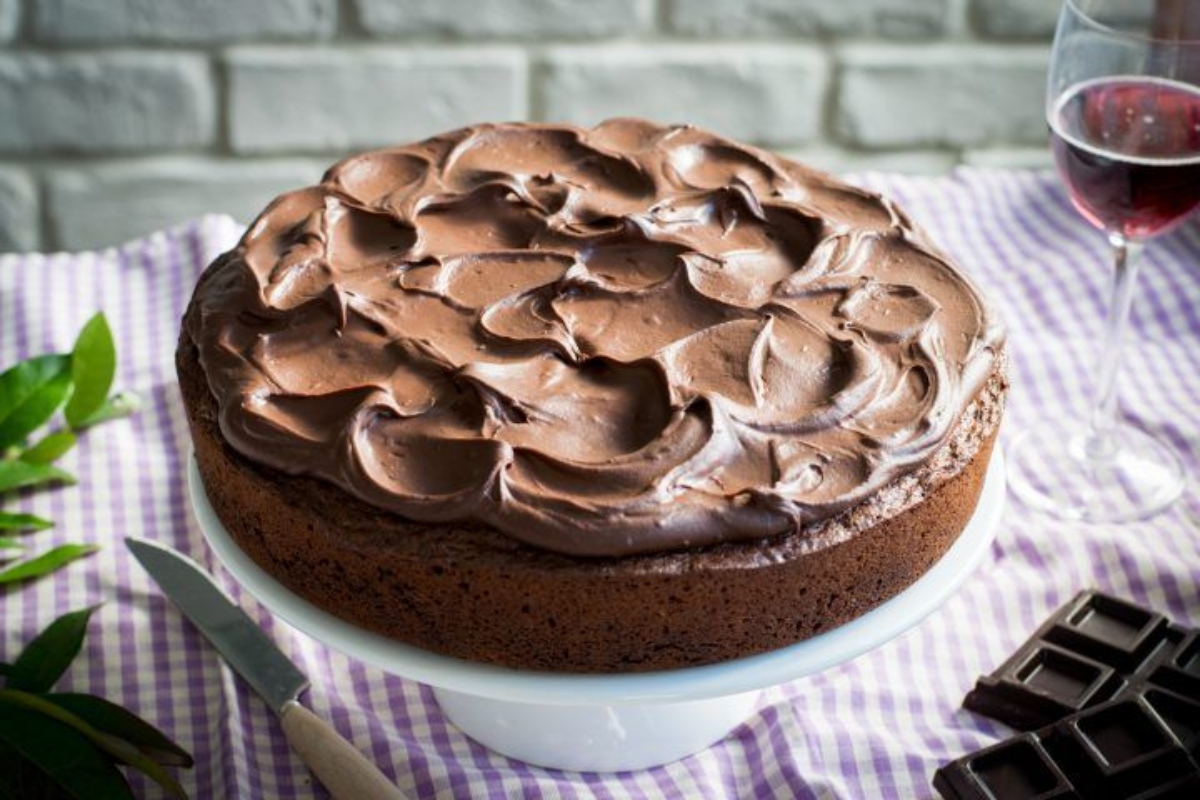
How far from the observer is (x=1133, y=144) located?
210 centimetres

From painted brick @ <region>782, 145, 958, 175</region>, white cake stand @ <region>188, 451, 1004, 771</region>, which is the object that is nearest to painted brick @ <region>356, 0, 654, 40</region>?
painted brick @ <region>782, 145, 958, 175</region>

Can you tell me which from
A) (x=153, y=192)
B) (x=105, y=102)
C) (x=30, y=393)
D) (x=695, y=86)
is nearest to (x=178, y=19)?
(x=105, y=102)

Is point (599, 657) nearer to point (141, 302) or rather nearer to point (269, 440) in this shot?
point (269, 440)

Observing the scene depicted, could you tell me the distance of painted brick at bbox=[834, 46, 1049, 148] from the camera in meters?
3.90

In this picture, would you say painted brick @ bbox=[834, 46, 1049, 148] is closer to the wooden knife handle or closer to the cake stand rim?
the cake stand rim

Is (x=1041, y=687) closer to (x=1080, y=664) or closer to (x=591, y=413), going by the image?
(x=1080, y=664)

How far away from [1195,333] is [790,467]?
134cm

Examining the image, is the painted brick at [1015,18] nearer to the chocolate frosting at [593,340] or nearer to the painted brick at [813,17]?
the painted brick at [813,17]

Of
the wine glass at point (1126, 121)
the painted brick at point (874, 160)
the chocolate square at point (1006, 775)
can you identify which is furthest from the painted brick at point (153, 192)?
the chocolate square at point (1006, 775)

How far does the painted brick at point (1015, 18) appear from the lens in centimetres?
386

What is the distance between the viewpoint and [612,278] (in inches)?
74.9

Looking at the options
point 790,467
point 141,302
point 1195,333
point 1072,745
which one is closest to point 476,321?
point 790,467

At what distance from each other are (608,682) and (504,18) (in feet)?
7.80

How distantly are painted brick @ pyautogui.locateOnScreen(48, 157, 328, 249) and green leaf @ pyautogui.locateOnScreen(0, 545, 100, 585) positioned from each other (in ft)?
5.86
